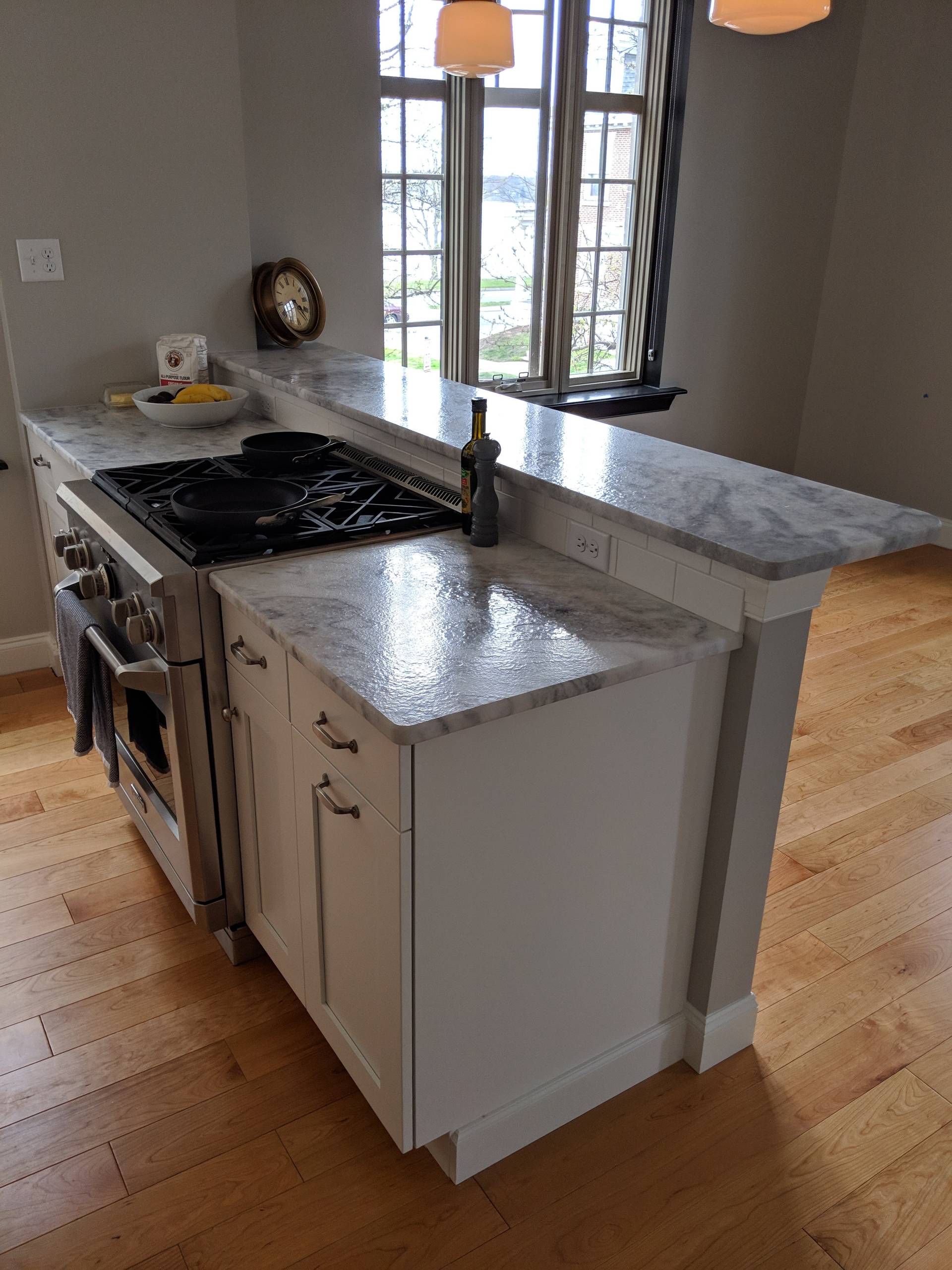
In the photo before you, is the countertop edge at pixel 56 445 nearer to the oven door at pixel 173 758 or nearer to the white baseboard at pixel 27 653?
the oven door at pixel 173 758

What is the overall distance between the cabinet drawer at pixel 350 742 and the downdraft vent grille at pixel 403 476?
0.61 m

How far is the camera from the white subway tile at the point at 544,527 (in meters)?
1.79

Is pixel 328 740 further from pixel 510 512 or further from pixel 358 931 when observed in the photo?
pixel 510 512

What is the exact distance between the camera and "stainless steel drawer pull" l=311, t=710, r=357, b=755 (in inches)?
52.6

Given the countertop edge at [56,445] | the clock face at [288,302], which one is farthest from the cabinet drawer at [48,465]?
the clock face at [288,302]

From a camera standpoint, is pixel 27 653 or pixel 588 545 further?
pixel 27 653

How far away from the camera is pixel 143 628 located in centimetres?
170

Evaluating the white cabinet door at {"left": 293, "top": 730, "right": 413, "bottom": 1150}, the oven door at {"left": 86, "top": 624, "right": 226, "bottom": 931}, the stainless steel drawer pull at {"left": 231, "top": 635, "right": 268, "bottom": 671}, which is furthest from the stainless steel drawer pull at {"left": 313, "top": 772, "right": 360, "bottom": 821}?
the oven door at {"left": 86, "top": 624, "right": 226, "bottom": 931}

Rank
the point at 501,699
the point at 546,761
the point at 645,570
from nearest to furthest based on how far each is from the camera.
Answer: the point at 501,699
the point at 546,761
the point at 645,570

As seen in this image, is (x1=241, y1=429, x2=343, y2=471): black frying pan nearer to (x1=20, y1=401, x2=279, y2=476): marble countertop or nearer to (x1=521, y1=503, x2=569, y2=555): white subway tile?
(x1=20, y1=401, x2=279, y2=476): marble countertop

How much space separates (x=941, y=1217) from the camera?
1.51 metres

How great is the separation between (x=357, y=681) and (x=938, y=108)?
14.4ft

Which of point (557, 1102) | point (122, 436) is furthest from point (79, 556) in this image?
A: point (557, 1102)

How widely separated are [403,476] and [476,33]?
A: 125 cm
